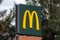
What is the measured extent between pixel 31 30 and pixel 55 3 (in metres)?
21.3

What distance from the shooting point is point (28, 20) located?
8.80 metres

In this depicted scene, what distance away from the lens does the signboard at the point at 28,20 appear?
8672 mm

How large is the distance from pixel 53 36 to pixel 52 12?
2.57 m

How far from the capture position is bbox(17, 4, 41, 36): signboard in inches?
341

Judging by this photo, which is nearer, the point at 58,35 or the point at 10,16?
the point at 58,35

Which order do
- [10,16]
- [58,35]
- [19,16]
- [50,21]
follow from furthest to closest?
[10,16] < [50,21] < [58,35] < [19,16]

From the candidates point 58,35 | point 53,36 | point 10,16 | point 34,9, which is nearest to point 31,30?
point 34,9

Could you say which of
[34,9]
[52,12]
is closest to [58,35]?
[52,12]

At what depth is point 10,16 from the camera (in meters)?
34.1

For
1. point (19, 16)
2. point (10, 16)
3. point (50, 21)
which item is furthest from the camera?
point (10, 16)

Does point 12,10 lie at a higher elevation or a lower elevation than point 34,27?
higher

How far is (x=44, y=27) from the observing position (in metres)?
29.4

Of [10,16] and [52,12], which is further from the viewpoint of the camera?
[10,16]

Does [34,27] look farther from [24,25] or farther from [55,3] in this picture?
[55,3]
